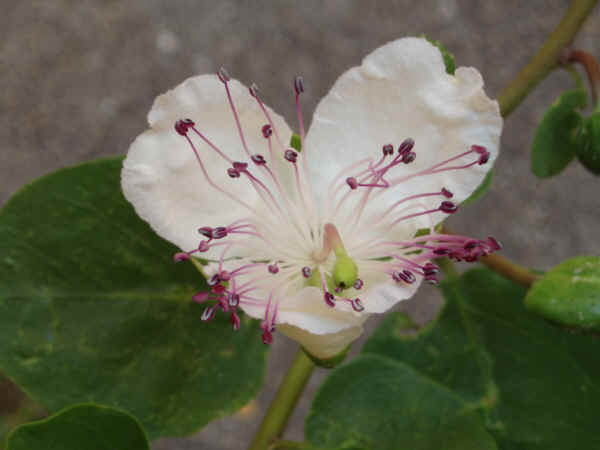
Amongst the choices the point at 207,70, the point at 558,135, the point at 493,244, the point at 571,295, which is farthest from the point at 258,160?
the point at 207,70

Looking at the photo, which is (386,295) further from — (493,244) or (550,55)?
(550,55)

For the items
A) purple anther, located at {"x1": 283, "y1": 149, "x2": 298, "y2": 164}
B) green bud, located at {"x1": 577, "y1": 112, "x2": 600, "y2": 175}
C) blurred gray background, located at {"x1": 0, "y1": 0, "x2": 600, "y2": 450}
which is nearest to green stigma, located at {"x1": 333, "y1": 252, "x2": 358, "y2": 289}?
purple anther, located at {"x1": 283, "y1": 149, "x2": 298, "y2": 164}

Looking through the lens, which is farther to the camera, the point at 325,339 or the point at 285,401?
the point at 285,401

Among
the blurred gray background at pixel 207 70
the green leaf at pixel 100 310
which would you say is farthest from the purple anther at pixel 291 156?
the blurred gray background at pixel 207 70

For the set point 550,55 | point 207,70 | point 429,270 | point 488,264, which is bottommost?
point 207,70

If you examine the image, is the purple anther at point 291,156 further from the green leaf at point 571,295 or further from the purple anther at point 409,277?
the green leaf at point 571,295

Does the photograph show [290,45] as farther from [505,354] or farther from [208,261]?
[208,261]
